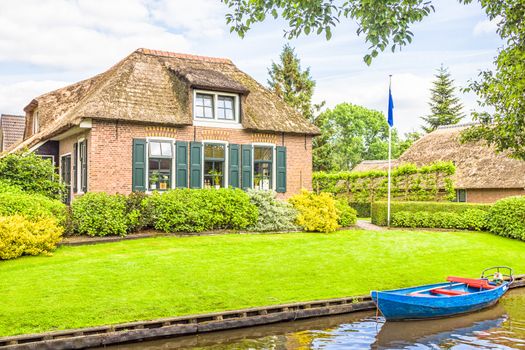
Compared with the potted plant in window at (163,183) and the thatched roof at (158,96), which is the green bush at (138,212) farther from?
the thatched roof at (158,96)

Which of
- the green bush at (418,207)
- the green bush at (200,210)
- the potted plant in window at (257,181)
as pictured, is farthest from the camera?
the potted plant in window at (257,181)

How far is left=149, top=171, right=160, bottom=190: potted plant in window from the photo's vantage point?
66.2 feet

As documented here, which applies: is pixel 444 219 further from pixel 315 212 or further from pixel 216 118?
pixel 216 118

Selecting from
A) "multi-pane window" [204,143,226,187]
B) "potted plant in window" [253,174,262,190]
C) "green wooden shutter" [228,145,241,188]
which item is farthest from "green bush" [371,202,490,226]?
"multi-pane window" [204,143,226,187]

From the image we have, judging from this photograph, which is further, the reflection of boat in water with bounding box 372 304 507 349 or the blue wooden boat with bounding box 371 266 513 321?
the blue wooden boat with bounding box 371 266 513 321

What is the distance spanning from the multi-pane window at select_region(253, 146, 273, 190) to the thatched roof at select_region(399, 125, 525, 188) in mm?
9909

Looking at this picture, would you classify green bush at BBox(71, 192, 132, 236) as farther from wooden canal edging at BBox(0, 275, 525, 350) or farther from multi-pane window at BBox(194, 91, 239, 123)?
wooden canal edging at BBox(0, 275, 525, 350)

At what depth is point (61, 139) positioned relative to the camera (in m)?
23.8

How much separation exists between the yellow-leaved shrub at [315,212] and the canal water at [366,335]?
8.42m

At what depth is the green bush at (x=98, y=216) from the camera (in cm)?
1599

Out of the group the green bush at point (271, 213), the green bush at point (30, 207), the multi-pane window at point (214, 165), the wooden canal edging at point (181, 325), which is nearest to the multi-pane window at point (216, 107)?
the multi-pane window at point (214, 165)

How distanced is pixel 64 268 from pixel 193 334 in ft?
13.4

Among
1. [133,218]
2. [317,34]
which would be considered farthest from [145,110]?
[317,34]

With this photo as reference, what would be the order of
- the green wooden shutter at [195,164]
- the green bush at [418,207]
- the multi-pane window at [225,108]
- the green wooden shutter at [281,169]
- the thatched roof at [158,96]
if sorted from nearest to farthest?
the thatched roof at [158,96] < the green wooden shutter at [195,164] < the green bush at [418,207] < the multi-pane window at [225,108] < the green wooden shutter at [281,169]
